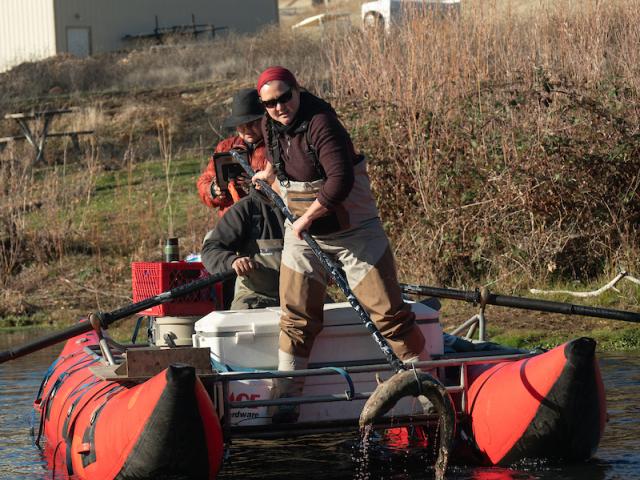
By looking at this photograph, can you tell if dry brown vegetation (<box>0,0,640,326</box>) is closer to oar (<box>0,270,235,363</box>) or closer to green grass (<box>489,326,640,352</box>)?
green grass (<box>489,326,640,352</box>)

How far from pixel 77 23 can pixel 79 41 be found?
24.7 inches

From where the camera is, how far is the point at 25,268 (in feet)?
53.1

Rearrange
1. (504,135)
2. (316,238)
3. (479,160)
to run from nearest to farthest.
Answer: (316,238) → (504,135) → (479,160)

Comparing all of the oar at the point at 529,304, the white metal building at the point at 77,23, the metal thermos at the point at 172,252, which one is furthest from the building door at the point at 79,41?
the oar at the point at 529,304

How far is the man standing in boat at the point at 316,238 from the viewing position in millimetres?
7000

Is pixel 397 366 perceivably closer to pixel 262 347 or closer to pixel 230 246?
pixel 262 347

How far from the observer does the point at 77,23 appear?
136 feet

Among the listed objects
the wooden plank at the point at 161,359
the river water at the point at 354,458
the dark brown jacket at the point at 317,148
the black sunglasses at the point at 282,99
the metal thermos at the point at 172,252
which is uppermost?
the black sunglasses at the point at 282,99

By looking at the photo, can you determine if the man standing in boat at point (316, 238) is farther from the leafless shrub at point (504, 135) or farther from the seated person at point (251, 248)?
the leafless shrub at point (504, 135)

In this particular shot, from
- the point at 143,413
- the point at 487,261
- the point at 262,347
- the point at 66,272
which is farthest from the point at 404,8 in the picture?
the point at 143,413

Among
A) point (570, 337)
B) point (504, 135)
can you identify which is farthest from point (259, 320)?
point (504, 135)

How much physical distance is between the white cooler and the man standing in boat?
17 centimetres

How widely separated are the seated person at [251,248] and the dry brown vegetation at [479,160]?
535cm

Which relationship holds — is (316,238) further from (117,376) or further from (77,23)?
(77,23)
